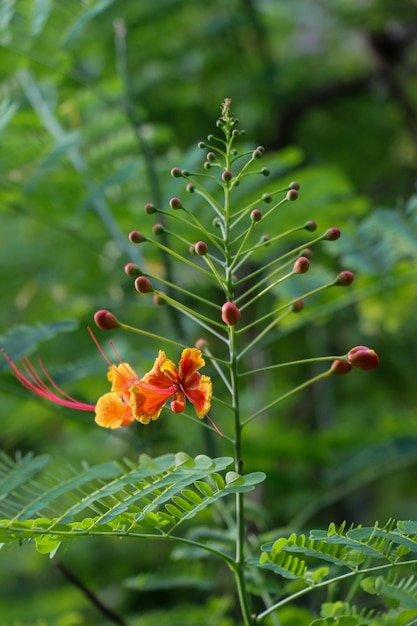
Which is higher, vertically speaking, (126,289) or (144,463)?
(126,289)

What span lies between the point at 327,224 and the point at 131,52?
4.19ft

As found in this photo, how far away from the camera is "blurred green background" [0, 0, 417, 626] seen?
6.21 feet

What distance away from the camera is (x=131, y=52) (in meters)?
3.00

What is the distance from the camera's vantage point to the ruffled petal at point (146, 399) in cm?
90

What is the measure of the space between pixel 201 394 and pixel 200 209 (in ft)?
4.12

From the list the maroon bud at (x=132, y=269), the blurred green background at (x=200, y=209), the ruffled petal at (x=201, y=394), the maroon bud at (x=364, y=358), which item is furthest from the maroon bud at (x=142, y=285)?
the blurred green background at (x=200, y=209)

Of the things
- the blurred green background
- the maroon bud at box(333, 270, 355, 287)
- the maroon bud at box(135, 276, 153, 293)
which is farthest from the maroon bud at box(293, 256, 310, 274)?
the blurred green background

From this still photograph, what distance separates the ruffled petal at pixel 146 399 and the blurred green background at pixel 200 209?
2.19 feet

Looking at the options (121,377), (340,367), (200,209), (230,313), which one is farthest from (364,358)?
(200,209)

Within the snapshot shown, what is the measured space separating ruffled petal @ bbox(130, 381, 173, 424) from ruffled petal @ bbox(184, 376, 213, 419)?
0.07 feet

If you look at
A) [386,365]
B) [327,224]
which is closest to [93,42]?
[327,224]

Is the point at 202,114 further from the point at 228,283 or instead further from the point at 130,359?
the point at 228,283

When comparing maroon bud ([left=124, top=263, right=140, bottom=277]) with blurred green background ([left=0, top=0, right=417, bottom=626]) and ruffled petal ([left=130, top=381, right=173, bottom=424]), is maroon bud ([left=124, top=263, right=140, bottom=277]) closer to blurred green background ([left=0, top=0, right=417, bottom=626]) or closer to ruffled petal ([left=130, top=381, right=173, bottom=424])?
ruffled petal ([left=130, top=381, right=173, bottom=424])

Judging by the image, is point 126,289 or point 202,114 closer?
point 126,289
